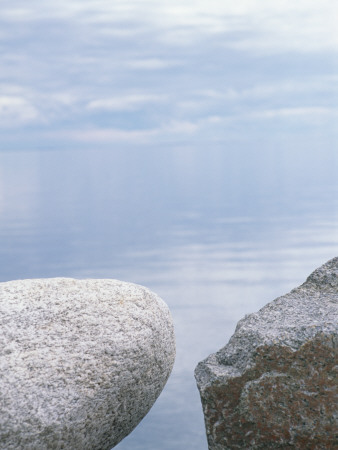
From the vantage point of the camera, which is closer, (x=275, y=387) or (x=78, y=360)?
(x=275, y=387)

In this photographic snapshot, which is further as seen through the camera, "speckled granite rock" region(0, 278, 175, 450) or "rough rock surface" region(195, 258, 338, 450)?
"speckled granite rock" region(0, 278, 175, 450)

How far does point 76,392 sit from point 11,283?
3.95 feet

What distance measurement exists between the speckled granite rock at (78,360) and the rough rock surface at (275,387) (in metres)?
0.58

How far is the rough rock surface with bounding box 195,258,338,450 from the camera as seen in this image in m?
3.69

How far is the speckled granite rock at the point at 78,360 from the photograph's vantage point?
12.6 ft

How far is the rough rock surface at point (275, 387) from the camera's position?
3.69 m

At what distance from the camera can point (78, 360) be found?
159 inches

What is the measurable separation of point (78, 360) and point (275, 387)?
129 cm

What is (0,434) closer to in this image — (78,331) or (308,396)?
(78,331)

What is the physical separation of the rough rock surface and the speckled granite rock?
1.92 feet

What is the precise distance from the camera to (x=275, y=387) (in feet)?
12.3

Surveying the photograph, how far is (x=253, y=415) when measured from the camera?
379 centimetres

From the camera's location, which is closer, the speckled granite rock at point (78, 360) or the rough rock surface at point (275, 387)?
the rough rock surface at point (275, 387)

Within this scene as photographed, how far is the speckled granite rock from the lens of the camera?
12.6ft
